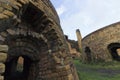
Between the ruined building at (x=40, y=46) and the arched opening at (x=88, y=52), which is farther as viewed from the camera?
the arched opening at (x=88, y=52)

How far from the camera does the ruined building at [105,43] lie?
1370 cm

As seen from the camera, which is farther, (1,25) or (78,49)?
(78,49)

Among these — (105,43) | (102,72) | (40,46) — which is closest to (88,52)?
(105,43)

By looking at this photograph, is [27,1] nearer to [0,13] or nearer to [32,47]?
[0,13]

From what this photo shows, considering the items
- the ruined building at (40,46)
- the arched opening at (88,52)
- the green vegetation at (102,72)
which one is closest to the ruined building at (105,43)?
the arched opening at (88,52)

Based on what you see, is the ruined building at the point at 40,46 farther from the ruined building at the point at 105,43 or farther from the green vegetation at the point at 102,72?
the ruined building at the point at 105,43

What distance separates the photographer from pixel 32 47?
14.8ft

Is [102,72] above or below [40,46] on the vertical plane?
below

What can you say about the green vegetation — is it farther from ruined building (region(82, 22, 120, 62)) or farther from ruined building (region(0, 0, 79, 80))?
ruined building (region(0, 0, 79, 80))

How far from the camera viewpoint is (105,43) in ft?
46.5

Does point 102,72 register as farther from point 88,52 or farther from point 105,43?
point 88,52

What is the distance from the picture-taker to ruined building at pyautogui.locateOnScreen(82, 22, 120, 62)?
13.7m

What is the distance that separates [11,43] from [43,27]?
3.34 feet

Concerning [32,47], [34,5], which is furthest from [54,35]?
[34,5]
